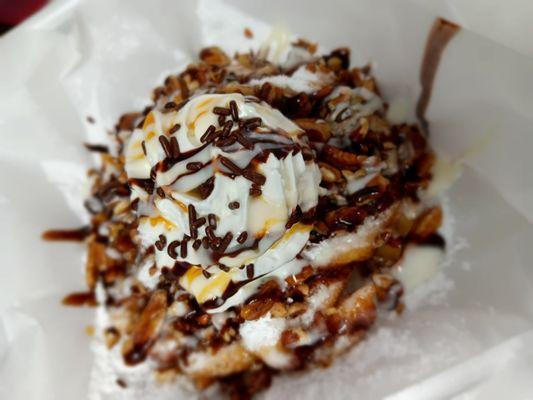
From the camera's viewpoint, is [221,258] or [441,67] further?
[441,67]

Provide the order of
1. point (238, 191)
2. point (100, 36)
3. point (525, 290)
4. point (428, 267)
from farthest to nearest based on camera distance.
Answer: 1. point (100, 36)
2. point (428, 267)
3. point (525, 290)
4. point (238, 191)

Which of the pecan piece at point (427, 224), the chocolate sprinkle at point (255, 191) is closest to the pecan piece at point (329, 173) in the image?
the chocolate sprinkle at point (255, 191)

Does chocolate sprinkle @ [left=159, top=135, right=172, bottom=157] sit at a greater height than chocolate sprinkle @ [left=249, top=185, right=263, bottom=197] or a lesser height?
lesser

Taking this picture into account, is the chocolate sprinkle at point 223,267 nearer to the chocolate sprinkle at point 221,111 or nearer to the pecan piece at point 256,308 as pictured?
the pecan piece at point 256,308

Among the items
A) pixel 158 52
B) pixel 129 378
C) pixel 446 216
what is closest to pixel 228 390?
pixel 129 378

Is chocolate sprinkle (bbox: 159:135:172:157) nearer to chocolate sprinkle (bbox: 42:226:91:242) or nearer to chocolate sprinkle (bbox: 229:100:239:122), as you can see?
chocolate sprinkle (bbox: 229:100:239:122)

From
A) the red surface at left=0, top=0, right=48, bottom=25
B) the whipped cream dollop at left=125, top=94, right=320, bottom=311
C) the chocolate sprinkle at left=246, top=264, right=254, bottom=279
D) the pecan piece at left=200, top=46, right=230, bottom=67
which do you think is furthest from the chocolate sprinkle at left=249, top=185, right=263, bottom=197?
the red surface at left=0, top=0, right=48, bottom=25

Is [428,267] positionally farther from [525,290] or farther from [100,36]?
[100,36]
